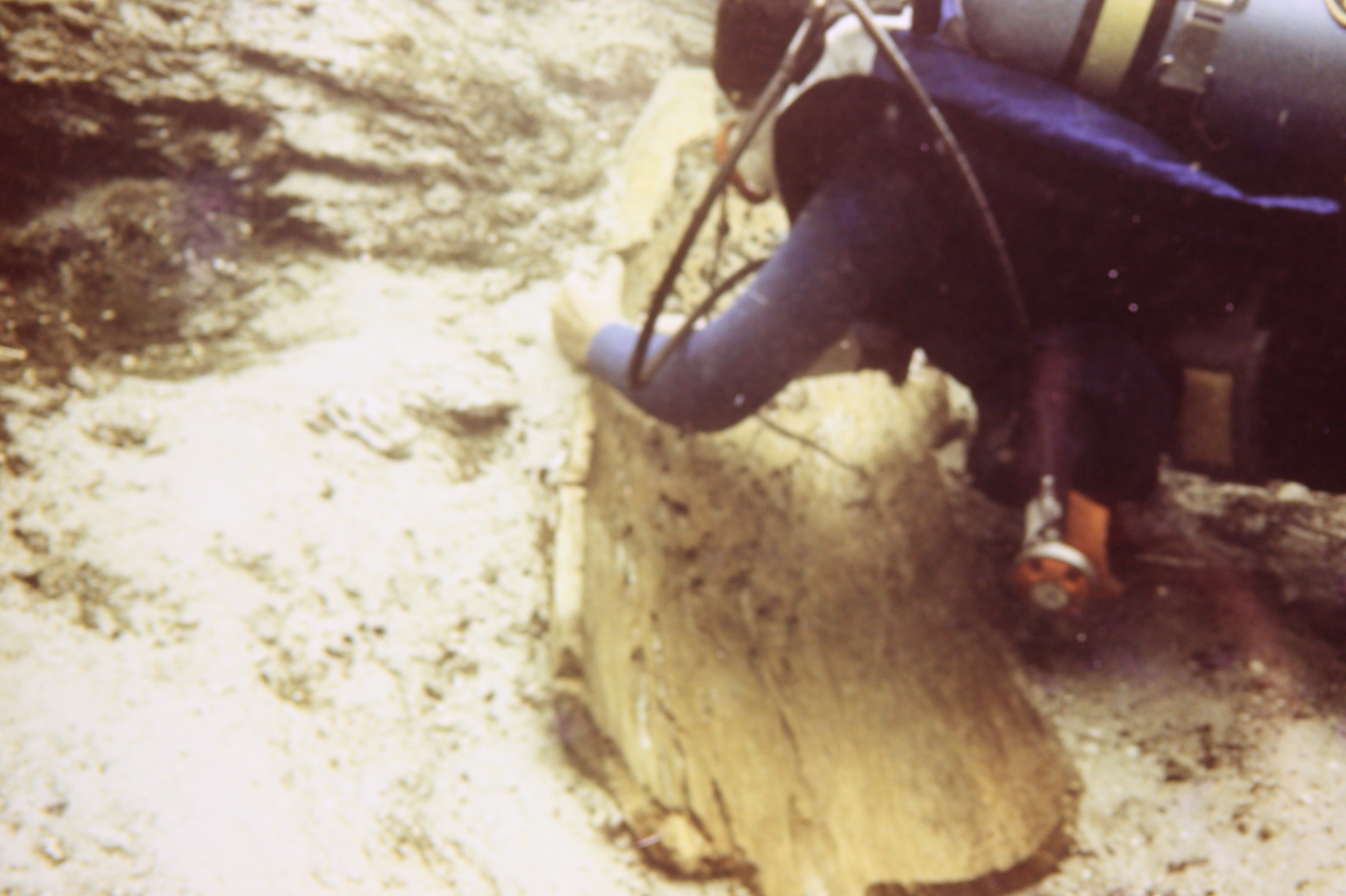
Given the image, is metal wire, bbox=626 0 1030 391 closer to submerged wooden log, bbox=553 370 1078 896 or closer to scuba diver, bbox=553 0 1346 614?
Answer: scuba diver, bbox=553 0 1346 614

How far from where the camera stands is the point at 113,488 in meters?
1.25

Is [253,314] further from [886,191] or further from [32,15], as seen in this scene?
[886,191]

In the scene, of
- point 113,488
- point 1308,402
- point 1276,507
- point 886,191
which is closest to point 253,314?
point 113,488

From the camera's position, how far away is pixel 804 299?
1.40 metres

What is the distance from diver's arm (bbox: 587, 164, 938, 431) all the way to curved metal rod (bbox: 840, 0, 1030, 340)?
12 centimetres

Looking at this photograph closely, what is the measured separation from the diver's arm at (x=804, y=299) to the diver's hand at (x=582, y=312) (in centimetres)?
31

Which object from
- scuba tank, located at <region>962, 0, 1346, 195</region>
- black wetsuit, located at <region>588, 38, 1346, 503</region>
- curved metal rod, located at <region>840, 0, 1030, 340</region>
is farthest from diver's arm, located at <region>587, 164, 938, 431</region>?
scuba tank, located at <region>962, 0, 1346, 195</region>

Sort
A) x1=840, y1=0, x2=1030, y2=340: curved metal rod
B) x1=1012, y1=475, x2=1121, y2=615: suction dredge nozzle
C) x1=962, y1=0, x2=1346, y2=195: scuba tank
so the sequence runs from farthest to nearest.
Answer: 1. x1=1012, y1=475, x2=1121, y2=615: suction dredge nozzle
2. x1=840, y1=0, x2=1030, y2=340: curved metal rod
3. x1=962, y1=0, x2=1346, y2=195: scuba tank

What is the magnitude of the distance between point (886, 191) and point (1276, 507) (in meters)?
1.44

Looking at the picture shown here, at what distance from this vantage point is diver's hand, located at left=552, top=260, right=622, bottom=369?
184 cm

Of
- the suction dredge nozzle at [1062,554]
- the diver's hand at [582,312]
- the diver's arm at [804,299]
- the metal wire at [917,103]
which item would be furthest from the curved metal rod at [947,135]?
the diver's hand at [582,312]

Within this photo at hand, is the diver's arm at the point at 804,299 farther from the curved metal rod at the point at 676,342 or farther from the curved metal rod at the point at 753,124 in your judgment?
the curved metal rod at the point at 753,124

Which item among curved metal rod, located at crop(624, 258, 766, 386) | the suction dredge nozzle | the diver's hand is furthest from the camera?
the diver's hand

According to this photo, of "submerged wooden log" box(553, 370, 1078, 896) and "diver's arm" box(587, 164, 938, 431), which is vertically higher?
"diver's arm" box(587, 164, 938, 431)
